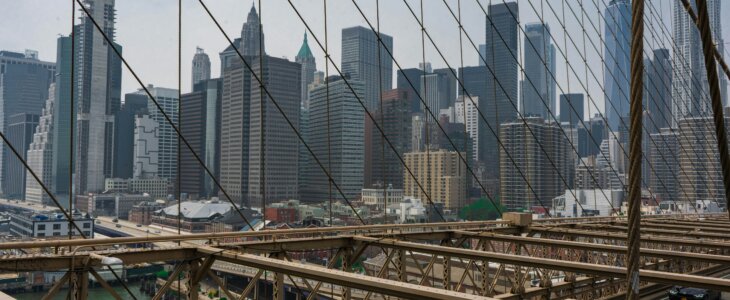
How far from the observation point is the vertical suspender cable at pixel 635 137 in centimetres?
201

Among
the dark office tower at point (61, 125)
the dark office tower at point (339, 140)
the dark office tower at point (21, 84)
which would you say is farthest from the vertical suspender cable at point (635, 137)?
the dark office tower at point (21, 84)

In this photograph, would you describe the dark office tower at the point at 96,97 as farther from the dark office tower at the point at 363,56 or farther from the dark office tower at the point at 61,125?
the dark office tower at the point at 363,56

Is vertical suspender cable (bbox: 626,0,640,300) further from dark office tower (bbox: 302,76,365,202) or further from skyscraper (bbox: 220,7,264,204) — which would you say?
skyscraper (bbox: 220,7,264,204)

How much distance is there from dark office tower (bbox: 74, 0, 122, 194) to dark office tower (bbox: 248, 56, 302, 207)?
185 ft

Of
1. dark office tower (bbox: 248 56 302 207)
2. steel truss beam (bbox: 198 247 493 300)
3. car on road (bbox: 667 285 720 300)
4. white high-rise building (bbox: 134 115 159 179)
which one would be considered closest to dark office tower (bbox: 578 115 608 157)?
dark office tower (bbox: 248 56 302 207)

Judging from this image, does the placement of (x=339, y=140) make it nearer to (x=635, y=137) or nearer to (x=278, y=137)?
(x=278, y=137)

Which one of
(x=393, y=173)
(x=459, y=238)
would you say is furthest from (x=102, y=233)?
(x=459, y=238)

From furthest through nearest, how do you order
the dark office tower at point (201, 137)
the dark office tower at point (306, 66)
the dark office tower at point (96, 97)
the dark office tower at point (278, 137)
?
the dark office tower at point (96, 97), the dark office tower at point (306, 66), the dark office tower at point (201, 137), the dark office tower at point (278, 137)

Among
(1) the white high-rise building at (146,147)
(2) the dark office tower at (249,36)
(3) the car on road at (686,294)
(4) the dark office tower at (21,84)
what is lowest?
(3) the car on road at (686,294)

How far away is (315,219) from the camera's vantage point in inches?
3022

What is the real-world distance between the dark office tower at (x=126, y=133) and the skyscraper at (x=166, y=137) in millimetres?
3497

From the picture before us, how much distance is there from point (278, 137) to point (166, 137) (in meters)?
63.8

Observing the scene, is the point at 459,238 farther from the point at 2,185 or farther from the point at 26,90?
the point at 26,90

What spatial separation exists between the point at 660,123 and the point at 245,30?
353ft
